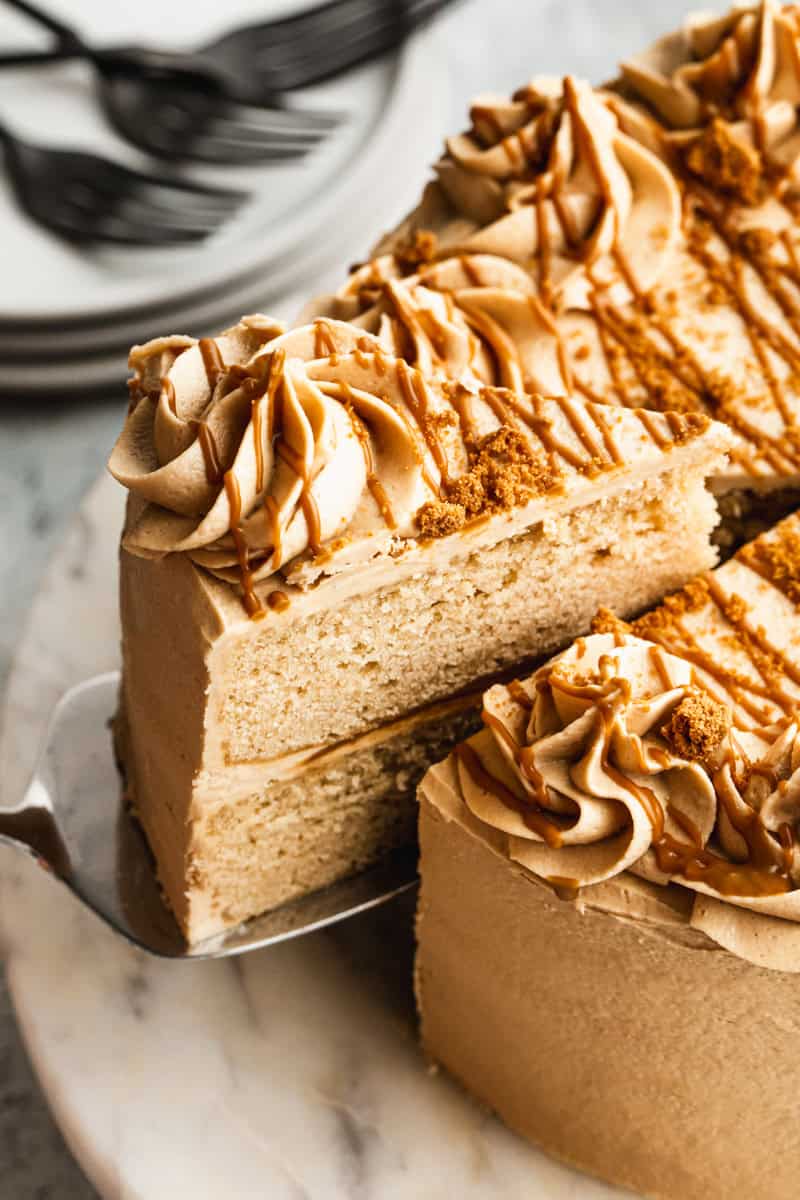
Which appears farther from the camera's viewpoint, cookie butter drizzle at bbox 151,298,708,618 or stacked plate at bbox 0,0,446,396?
stacked plate at bbox 0,0,446,396

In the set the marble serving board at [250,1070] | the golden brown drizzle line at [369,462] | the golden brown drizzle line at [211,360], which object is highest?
the golden brown drizzle line at [211,360]

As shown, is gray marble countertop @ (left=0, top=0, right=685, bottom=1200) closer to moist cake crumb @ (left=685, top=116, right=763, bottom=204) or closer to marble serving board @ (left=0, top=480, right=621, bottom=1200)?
marble serving board @ (left=0, top=480, right=621, bottom=1200)

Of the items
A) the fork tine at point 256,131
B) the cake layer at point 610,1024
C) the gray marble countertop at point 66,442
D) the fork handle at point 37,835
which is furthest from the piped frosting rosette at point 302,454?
the fork tine at point 256,131

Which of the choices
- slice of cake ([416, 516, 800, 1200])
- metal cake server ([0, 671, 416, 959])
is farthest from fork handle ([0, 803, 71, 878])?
slice of cake ([416, 516, 800, 1200])

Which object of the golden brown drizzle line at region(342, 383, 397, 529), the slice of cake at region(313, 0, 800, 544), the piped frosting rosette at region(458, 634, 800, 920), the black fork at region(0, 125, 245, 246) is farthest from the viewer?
the black fork at region(0, 125, 245, 246)

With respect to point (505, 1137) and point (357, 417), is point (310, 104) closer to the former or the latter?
point (357, 417)

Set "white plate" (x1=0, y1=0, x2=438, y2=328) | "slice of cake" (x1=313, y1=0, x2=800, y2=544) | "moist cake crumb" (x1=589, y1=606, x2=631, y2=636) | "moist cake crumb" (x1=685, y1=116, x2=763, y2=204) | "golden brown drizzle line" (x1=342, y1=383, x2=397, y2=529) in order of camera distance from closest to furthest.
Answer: "golden brown drizzle line" (x1=342, y1=383, x2=397, y2=529) → "moist cake crumb" (x1=589, y1=606, x2=631, y2=636) → "slice of cake" (x1=313, y1=0, x2=800, y2=544) → "moist cake crumb" (x1=685, y1=116, x2=763, y2=204) → "white plate" (x1=0, y1=0, x2=438, y2=328)

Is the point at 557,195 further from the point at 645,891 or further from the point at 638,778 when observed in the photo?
the point at 645,891

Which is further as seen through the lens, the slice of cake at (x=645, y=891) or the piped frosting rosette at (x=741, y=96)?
the piped frosting rosette at (x=741, y=96)

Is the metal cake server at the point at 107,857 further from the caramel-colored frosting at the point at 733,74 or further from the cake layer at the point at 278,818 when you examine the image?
the caramel-colored frosting at the point at 733,74

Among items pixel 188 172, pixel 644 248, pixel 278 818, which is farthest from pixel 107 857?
pixel 188 172
